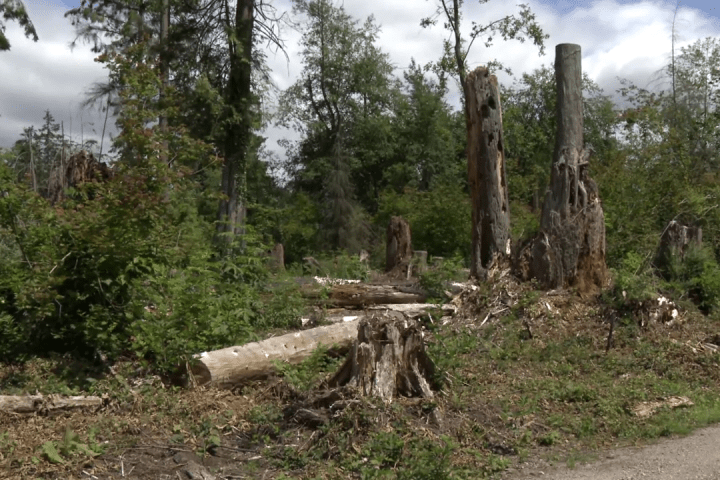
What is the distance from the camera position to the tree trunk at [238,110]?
20.5 metres

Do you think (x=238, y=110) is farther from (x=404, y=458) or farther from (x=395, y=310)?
(x=404, y=458)

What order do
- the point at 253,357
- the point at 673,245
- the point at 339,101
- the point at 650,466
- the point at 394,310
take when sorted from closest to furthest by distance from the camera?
the point at 650,466, the point at 253,357, the point at 394,310, the point at 673,245, the point at 339,101

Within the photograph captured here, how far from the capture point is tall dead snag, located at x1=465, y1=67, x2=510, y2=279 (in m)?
14.8

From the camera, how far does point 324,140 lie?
153ft

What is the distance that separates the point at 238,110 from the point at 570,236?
1075 cm

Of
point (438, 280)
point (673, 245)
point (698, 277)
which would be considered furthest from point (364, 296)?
point (698, 277)

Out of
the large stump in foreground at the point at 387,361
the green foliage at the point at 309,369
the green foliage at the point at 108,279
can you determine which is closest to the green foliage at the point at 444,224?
the green foliage at the point at 309,369

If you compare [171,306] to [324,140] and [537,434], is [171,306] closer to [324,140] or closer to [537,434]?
[537,434]

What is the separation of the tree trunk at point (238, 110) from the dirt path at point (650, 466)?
1399 cm

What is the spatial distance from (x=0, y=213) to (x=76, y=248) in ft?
3.15

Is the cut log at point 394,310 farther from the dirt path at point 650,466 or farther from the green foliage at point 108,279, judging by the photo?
the dirt path at point 650,466

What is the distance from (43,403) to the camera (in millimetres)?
8227

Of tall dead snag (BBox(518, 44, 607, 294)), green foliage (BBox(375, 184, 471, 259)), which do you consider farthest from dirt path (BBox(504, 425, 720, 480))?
green foliage (BBox(375, 184, 471, 259))

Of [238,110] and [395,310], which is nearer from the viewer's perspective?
[395,310]
